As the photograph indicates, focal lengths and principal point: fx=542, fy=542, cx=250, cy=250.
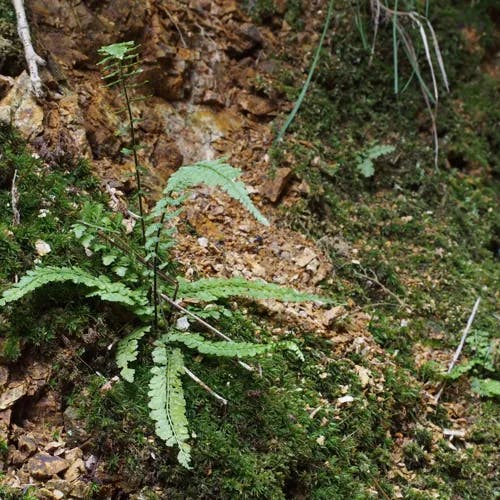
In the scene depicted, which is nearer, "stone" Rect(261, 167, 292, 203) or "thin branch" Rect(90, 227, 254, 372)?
"thin branch" Rect(90, 227, 254, 372)

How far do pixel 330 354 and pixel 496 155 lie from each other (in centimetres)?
331

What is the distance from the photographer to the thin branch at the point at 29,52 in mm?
3420

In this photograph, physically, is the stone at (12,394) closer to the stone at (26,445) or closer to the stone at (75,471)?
the stone at (26,445)

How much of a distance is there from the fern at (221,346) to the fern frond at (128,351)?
14cm

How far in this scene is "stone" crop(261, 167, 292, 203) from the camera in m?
4.13

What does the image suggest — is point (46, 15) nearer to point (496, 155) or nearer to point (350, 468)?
point (350, 468)

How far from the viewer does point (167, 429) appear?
2389 millimetres

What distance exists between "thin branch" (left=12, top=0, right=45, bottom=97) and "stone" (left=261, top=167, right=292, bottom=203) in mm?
1699

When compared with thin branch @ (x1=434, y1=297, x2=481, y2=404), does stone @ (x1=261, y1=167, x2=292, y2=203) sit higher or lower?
higher

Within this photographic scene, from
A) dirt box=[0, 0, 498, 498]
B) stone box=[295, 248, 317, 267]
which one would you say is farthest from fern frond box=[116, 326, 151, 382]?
stone box=[295, 248, 317, 267]

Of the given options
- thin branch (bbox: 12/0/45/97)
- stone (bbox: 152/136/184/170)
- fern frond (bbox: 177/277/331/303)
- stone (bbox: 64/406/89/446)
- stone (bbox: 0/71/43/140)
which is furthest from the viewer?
stone (bbox: 152/136/184/170)

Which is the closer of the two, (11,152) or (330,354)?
→ (11,152)

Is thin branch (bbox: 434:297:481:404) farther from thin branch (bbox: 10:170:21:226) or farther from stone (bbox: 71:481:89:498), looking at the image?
thin branch (bbox: 10:170:21:226)

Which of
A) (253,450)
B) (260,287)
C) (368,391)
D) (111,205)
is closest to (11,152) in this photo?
(111,205)
